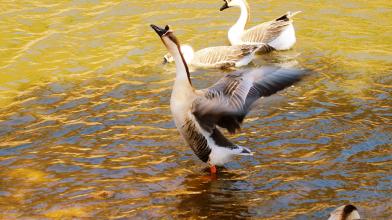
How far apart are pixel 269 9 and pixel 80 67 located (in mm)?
5331

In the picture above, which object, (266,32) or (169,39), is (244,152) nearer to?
(169,39)

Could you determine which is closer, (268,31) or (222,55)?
(222,55)

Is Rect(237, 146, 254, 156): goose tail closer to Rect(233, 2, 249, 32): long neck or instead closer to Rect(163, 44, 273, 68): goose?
Rect(163, 44, 273, 68): goose

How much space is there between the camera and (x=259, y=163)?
8266mm

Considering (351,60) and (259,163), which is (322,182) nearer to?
(259,163)

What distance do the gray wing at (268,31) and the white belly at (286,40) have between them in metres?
0.07

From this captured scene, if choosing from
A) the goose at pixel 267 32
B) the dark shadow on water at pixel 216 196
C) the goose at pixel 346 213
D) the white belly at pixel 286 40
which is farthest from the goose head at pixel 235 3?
the goose at pixel 346 213

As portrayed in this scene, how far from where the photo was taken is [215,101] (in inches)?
285

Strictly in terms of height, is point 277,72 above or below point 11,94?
above

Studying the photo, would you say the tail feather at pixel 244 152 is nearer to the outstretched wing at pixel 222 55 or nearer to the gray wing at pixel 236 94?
the gray wing at pixel 236 94

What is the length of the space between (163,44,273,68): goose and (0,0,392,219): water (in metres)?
0.23

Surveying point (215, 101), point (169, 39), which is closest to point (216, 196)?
point (215, 101)

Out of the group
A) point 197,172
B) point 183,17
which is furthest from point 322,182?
point 183,17

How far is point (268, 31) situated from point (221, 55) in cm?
130
